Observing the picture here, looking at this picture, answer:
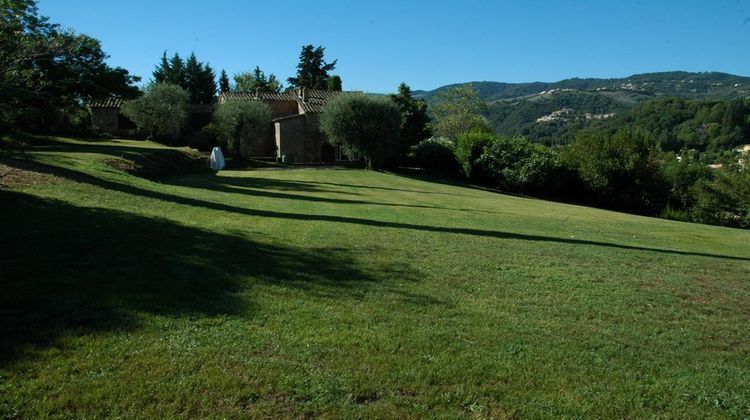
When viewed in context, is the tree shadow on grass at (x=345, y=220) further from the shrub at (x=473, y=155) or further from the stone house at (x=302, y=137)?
the shrub at (x=473, y=155)

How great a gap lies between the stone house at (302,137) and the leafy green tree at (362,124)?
435cm

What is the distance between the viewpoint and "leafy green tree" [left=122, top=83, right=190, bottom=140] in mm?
45719

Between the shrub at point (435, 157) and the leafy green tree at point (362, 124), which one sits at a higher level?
the leafy green tree at point (362, 124)

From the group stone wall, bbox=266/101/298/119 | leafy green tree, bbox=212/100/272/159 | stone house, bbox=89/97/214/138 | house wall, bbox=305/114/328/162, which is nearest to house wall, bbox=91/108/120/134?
stone house, bbox=89/97/214/138

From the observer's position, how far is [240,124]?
45375 millimetres

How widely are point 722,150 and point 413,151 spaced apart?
64633mm

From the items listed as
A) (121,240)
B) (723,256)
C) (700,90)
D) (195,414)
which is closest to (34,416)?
(195,414)

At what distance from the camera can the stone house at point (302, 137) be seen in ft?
169

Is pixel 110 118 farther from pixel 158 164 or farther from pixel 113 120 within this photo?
pixel 158 164

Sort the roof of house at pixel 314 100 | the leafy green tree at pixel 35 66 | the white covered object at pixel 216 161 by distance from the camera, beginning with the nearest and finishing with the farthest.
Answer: the leafy green tree at pixel 35 66
the white covered object at pixel 216 161
the roof of house at pixel 314 100

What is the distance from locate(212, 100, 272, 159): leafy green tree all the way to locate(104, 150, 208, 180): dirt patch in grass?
7834mm

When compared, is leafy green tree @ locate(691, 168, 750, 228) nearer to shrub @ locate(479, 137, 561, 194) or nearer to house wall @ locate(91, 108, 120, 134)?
shrub @ locate(479, 137, 561, 194)

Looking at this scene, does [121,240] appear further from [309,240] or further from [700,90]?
[700,90]

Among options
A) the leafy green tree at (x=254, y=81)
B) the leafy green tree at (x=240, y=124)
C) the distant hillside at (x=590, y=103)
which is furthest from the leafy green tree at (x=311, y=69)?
the distant hillside at (x=590, y=103)
